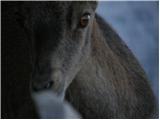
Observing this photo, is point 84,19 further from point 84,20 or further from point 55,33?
point 55,33

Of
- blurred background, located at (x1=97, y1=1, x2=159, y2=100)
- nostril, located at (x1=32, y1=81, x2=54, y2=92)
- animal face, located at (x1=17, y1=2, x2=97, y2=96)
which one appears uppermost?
animal face, located at (x1=17, y1=2, x2=97, y2=96)

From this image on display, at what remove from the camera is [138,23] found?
31.1 ft

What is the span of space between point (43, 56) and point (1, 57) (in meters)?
0.44

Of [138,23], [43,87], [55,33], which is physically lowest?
[138,23]

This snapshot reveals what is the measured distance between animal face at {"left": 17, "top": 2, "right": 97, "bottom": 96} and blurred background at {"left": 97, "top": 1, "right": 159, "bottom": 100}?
4954 millimetres

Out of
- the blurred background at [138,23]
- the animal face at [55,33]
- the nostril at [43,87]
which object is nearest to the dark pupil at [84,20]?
the animal face at [55,33]

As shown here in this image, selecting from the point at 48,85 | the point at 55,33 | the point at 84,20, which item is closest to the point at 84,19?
the point at 84,20

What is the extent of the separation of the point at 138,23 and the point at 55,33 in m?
5.65

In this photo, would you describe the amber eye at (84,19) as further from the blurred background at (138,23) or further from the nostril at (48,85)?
the blurred background at (138,23)

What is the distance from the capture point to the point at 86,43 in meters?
4.21

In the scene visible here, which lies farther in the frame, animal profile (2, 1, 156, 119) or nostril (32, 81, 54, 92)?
animal profile (2, 1, 156, 119)

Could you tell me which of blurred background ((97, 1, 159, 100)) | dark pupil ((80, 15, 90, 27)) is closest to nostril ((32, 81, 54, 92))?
dark pupil ((80, 15, 90, 27))

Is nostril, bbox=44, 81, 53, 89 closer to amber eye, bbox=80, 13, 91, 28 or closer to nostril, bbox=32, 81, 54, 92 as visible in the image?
nostril, bbox=32, 81, 54, 92

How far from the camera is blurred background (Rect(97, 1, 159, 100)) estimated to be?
912 cm
